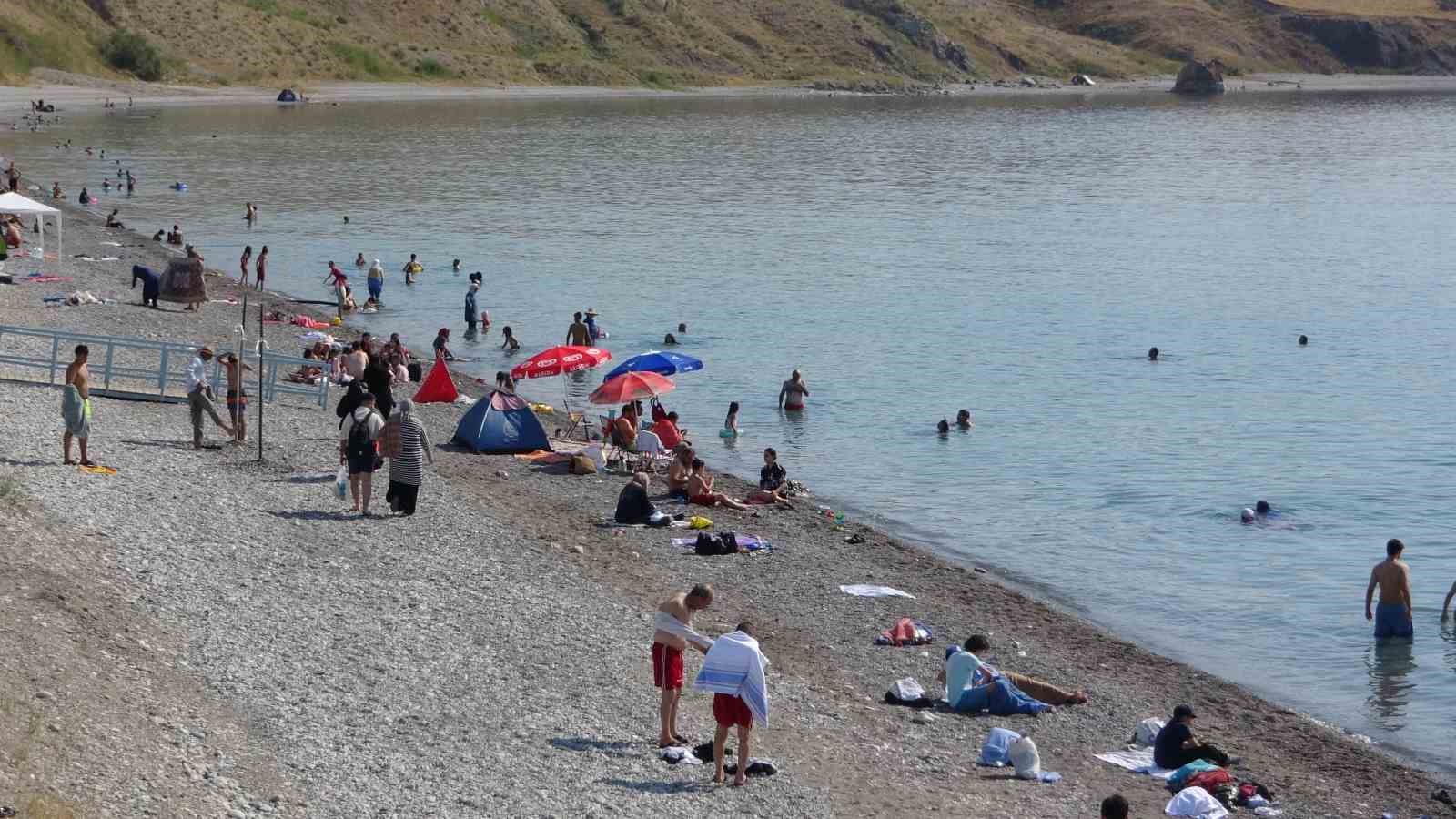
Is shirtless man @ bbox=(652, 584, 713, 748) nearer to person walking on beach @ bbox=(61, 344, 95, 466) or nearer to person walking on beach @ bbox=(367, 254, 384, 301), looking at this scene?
person walking on beach @ bbox=(61, 344, 95, 466)

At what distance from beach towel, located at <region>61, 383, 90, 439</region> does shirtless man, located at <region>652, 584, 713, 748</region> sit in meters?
9.72

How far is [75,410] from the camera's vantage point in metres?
19.6

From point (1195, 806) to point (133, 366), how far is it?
2041 centimetres

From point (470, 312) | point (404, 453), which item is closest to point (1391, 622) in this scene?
point (404, 453)

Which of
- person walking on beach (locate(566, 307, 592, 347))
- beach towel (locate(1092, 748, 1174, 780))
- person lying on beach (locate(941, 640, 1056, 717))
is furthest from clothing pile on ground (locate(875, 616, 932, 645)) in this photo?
person walking on beach (locate(566, 307, 592, 347))

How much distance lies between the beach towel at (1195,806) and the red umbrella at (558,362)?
51.2 ft

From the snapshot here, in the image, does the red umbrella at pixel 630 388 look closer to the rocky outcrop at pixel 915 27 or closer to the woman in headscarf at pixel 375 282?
the woman in headscarf at pixel 375 282

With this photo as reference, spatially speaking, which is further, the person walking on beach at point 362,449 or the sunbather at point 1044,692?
the person walking on beach at point 362,449

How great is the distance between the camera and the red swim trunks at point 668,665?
1312 centimetres

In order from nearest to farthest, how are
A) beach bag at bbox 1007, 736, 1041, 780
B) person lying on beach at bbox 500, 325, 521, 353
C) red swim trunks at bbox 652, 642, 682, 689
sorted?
red swim trunks at bbox 652, 642, 682, 689 < beach bag at bbox 1007, 736, 1041, 780 < person lying on beach at bbox 500, 325, 521, 353

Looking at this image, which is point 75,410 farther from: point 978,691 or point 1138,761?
point 1138,761

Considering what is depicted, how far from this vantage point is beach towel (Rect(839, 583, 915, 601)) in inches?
792

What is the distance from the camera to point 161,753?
1183 centimetres

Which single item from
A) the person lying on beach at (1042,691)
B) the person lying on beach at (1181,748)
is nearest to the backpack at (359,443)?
the person lying on beach at (1042,691)
